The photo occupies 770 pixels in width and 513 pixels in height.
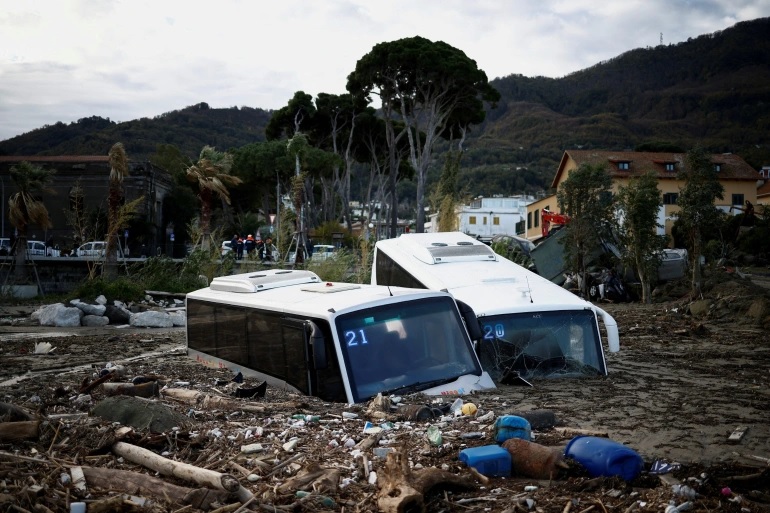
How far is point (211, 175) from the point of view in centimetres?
3841

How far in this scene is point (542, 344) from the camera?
11.8 metres

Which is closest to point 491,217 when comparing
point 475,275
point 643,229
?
point 643,229

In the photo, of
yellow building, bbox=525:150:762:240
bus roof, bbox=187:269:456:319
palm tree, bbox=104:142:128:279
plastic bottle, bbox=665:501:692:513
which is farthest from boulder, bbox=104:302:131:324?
yellow building, bbox=525:150:762:240

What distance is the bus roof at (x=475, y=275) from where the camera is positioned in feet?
39.6

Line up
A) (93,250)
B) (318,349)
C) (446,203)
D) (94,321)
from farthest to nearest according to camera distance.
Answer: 1. (93,250)
2. (446,203)
3. (94,321)
4. (318,349)

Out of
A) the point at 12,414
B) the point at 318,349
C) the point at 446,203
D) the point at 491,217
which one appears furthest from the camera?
the point at 491,217

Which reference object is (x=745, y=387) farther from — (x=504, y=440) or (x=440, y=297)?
(x=504, y=440)

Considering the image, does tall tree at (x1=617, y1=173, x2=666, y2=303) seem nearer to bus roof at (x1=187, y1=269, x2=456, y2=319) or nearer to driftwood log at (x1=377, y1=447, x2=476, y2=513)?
bus roof at (x1=187, y1=269, x2=456, y2=319)

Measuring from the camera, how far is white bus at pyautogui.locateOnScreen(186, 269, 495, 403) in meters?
9.20

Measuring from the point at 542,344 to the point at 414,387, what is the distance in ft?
10.4

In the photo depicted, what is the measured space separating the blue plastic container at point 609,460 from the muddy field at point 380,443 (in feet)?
0.22

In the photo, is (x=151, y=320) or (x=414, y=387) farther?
(x=151, y=320)

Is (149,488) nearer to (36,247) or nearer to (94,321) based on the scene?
(94,321)

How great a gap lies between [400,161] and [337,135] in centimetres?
576
